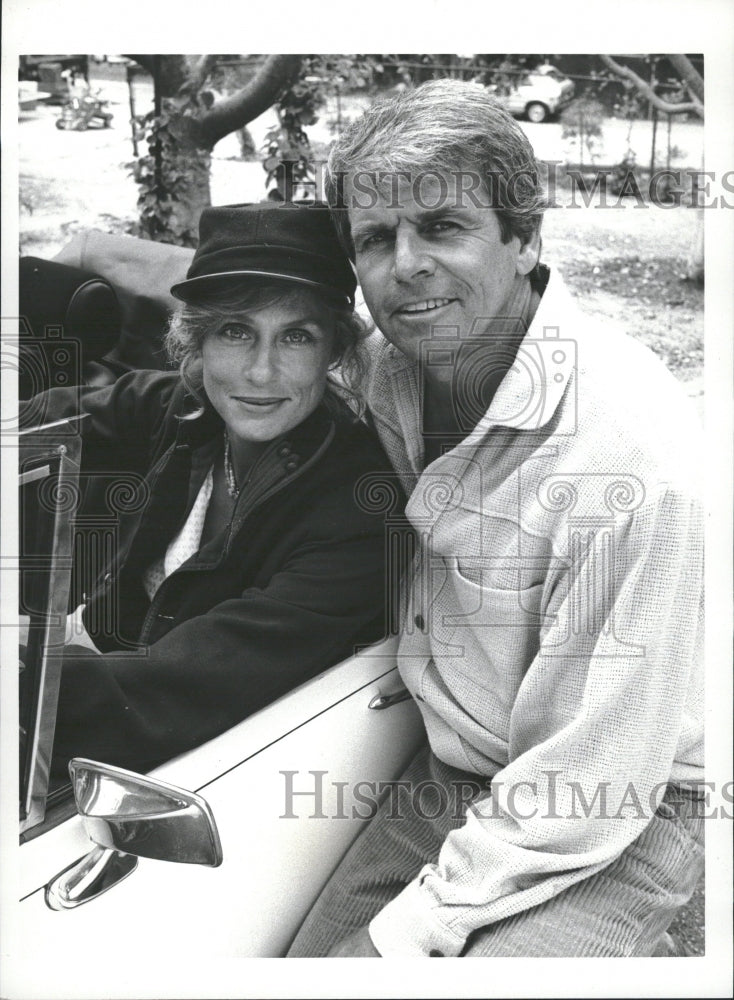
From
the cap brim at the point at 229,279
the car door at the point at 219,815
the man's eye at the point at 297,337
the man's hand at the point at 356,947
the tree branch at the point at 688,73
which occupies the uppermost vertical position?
the tree branch at the point at 688,73

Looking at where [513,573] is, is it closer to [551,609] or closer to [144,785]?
[551,609]

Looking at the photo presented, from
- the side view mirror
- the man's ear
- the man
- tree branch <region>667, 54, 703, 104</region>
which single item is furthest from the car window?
tree branch <region>667, 54, 703, 104</region>

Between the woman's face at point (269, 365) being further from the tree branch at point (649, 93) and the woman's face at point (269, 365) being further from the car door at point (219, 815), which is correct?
the tree branch at point (649, 93)

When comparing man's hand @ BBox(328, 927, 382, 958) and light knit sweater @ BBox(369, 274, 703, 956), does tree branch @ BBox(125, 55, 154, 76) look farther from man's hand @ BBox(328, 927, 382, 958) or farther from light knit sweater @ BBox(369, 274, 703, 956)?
man's hand @ BBox(328, 927, 382, 958)

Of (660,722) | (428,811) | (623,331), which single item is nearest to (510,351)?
(623,331)

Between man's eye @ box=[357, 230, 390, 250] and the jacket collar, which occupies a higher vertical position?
man's eye @ box=[357, 230, 390, 250]

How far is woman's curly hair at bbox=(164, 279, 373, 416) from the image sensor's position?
1921 millimetres

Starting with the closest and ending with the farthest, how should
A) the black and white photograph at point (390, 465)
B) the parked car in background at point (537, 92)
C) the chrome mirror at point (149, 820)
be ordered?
the chrome mirror at point (149, 820), the black and white photograph at point (390, 465), the parked car in background at point (537, 92)

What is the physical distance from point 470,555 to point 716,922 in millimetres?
968

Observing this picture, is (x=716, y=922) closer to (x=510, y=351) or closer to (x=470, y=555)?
(x=470, y=555)

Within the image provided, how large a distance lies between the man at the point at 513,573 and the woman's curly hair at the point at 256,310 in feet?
0.15

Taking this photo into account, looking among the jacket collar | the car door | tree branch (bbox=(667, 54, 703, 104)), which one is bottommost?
the car door

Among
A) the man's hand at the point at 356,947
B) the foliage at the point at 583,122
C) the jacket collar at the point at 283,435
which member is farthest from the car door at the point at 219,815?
the foliage at the point at 583,122

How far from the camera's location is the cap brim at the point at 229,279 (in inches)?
75.0
